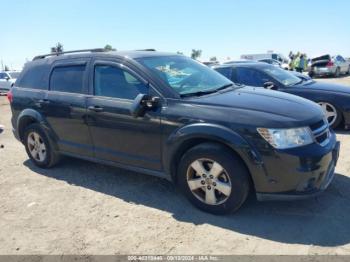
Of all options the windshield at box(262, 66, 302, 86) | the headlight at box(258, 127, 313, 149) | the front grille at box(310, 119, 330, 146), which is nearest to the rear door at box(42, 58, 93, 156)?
the headlight at box(258, 127, 313, 149)

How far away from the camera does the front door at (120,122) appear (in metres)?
4.30

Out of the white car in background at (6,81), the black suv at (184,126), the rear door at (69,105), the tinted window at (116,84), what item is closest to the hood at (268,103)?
the black suv at (184,126)

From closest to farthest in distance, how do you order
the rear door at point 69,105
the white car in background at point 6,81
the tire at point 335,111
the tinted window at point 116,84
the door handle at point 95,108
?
the tinted window at point 116,84, the door handle at point 95,108, the rear door at point 69,105, the tire at point 335,111, the white car in background at point 6,81

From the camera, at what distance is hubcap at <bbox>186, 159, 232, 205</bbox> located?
3828 millimetres

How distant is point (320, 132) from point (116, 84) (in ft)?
8.10

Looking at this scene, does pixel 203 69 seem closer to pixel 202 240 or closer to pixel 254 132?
pixel 254 132

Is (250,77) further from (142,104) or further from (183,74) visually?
(142,104)

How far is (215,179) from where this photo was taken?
3.87 meters

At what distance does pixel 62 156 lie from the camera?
5.85m

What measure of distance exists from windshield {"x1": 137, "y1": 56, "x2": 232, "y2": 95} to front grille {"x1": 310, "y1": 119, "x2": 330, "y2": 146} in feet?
4.36

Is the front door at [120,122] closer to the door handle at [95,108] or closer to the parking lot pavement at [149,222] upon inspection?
the door handle at [95,108]

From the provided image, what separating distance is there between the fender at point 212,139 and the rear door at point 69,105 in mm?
1391

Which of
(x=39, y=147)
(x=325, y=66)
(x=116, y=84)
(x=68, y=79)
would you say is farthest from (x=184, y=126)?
(x=325, y=66)

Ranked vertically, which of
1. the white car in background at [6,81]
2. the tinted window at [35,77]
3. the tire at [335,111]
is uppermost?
the tinted window at [35,77]
